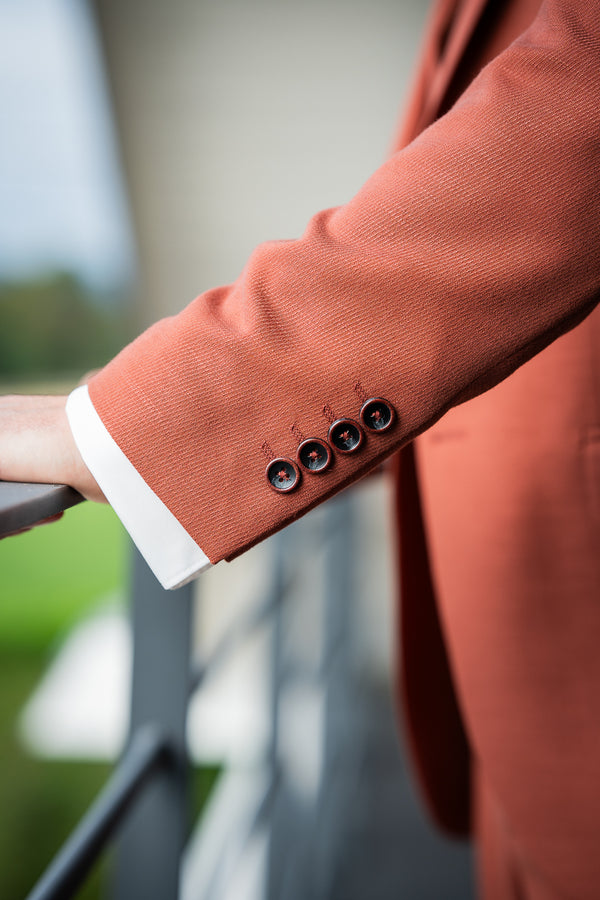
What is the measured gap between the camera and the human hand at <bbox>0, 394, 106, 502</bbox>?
396 millimetres

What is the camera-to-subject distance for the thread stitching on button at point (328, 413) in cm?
39

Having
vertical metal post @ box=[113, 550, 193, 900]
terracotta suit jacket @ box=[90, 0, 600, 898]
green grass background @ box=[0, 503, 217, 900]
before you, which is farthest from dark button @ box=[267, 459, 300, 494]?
green grass background @ box=[0, 503, 217, 900]

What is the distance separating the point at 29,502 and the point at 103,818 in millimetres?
441

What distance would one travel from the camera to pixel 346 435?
15.6 inches

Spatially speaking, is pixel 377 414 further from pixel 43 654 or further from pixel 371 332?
pixel 43 654

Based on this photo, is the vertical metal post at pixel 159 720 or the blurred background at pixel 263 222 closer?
the vertical metal post at pixel 159 720

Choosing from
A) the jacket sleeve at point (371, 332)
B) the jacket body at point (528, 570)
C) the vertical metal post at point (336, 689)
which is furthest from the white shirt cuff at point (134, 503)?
the vertical metal post at point (336, 689)

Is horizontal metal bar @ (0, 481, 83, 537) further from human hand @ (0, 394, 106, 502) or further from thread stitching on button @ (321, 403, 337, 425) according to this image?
thread stitching on button @ (321, 403, 337, 425)

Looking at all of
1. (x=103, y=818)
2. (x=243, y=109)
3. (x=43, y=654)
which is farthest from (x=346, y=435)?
(x=43, y=654)

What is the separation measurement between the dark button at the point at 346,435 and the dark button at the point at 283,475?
26 millimetres

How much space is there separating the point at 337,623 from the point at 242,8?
2283 mm

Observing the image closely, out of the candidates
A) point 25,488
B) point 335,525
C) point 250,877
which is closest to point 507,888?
point 250,877

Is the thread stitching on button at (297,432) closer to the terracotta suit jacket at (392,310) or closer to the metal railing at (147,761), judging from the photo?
the terracotta suit jacket at (392,310)

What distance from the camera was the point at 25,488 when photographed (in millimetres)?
376
